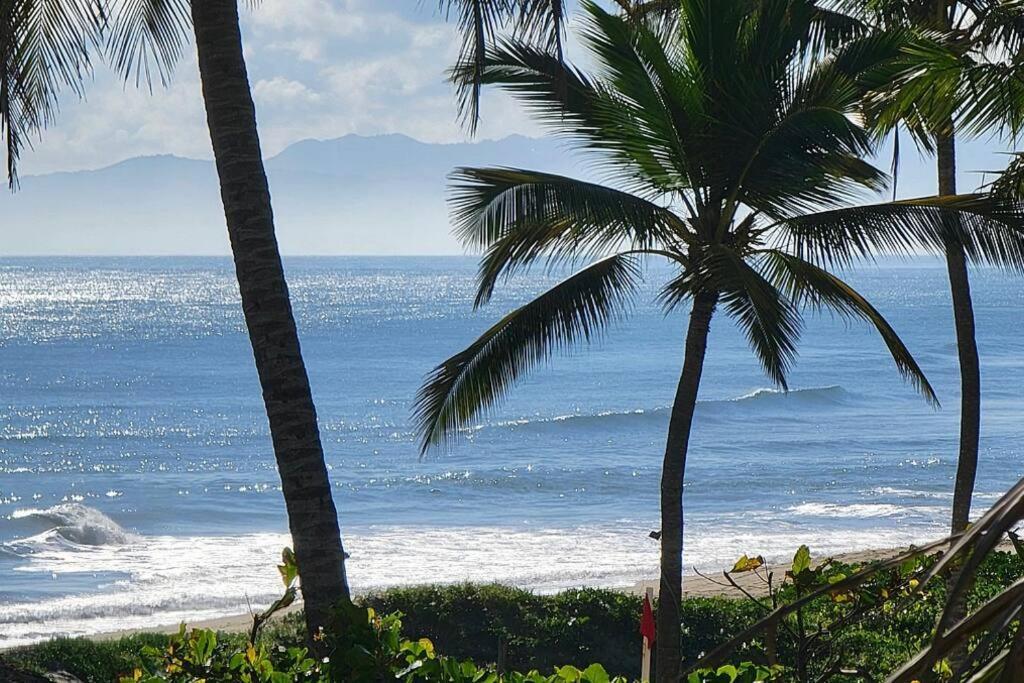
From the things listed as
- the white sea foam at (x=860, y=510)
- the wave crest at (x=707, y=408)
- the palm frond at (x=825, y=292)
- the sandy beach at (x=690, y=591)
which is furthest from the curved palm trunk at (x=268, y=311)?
the wave crest at (x=707, y=408)

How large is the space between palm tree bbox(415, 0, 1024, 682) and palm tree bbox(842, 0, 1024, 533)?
1.51 feet

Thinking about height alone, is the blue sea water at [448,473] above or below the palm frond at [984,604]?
below

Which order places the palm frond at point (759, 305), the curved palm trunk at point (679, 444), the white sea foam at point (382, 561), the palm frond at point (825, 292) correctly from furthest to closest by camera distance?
the white sea foam at point (382, 561) < the curved palm trunk at point (679, 444) < the palm frond at point (825, 292) < the palm frond at point (759, 305)

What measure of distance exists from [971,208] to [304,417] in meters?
5.35

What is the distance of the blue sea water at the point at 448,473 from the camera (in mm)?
23141

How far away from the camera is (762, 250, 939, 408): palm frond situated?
8.51 metres

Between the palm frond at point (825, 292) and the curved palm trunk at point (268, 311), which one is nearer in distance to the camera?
the curved palm trunk at point (268, 311)

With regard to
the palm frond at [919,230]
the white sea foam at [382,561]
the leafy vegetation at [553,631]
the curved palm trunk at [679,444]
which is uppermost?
the palm frond at [919,230]

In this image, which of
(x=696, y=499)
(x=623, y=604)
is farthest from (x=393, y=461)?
(x=623, y=604)

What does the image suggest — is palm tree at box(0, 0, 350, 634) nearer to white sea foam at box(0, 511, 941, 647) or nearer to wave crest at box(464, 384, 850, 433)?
white sea foam at box(0, 511, 941, 647)

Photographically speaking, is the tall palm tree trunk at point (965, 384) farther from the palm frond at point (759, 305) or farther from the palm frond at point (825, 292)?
Result: the palm frond at point (759, 305)

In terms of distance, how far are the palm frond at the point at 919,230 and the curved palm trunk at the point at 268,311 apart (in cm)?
484

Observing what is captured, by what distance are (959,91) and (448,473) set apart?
28366 millimetres

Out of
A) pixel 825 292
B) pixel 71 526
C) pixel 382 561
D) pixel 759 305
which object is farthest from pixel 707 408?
pixel 759 305
